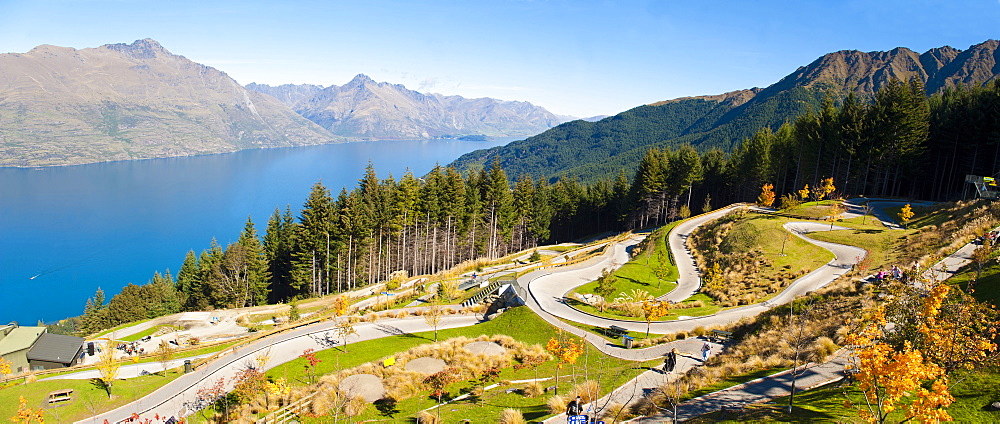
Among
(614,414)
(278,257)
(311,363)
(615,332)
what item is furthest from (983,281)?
(278,257)

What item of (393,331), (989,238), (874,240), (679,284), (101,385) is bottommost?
(101,385)

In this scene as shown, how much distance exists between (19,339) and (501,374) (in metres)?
36.1

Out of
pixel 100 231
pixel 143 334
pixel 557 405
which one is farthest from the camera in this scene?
pixel 100 231

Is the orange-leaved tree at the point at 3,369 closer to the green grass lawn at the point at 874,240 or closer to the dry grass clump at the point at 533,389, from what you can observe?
the dry grass clump at the point at 533,389

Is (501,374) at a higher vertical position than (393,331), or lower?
higher

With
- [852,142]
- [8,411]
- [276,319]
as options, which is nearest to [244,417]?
[8,411]

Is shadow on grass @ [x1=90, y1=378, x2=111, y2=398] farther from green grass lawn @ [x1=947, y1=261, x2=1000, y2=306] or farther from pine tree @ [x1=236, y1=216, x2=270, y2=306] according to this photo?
green grass lawn @ [x1=947, y1=261, x2=1000, y2=306]

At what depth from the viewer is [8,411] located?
70.3 feet

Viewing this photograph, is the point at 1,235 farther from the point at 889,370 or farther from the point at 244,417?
the point at 889,370

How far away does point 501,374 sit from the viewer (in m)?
21.3

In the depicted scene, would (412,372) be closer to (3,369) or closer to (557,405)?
(557,405)

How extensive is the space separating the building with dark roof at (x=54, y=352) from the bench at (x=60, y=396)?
11829mm

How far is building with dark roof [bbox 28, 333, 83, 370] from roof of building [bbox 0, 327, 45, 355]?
0.55m

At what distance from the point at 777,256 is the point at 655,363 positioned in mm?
20182
